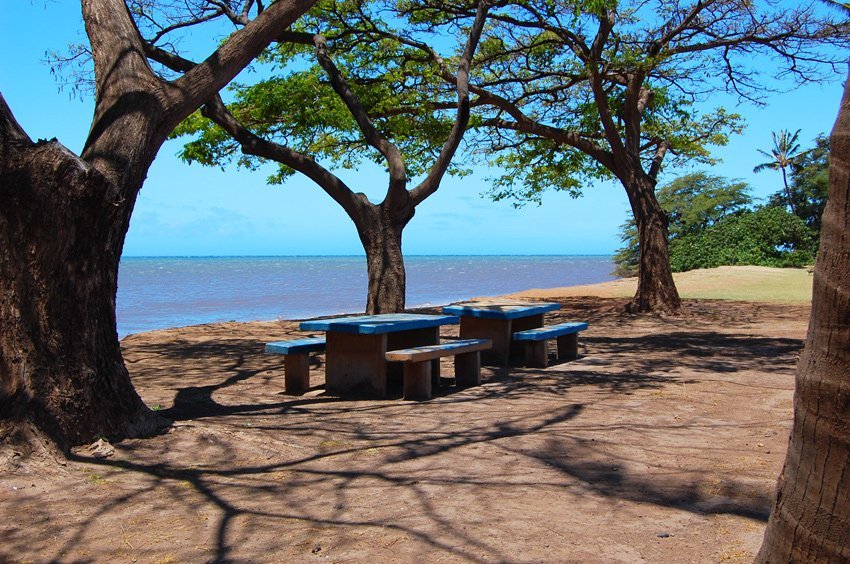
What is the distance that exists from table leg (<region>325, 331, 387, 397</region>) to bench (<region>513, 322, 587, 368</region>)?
2.25 meters

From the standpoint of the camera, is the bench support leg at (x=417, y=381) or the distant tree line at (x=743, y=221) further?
the distant tree line at (x=743, y=221)

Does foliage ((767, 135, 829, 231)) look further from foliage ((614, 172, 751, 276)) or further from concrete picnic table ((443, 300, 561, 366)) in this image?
concrete picnic table ((443, 300, 561, 366))

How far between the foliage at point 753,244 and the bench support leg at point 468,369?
29.6m

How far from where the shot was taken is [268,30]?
6.40m

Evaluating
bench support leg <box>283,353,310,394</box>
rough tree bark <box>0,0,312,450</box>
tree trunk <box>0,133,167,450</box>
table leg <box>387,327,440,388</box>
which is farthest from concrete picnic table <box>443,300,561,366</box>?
tree trunk <box>0,133,167,450</box>

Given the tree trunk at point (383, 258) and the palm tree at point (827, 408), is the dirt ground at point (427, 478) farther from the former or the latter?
the tree trunk at point (383, 258)

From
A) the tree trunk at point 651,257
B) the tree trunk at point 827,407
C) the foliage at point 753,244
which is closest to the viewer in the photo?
the tree trunk at point 827,407

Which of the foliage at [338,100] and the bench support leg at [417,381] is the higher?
the foliage at [338,100]

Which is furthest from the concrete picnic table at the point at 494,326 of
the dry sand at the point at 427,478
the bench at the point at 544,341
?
A: the dry sand at the point at 427,478

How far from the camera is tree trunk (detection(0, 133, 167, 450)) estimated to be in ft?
14.9

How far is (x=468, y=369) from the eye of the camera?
799 centimetres

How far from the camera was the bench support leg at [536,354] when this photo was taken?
915 cm

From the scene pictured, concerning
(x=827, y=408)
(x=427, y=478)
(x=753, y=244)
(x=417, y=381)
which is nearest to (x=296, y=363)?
(x=417, y=381)

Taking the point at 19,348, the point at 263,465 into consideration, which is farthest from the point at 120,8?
the point at 263,465
